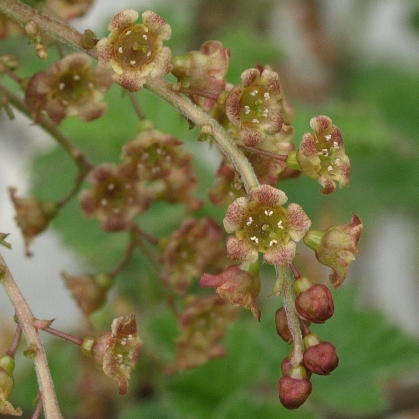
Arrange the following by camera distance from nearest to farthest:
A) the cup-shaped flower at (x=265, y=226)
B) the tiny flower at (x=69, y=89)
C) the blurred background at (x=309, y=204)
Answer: the cup-shaped flower at (x=265, y=226), the tiny flower at (x=69, y=89), the blurred background at (x=309, y=204)

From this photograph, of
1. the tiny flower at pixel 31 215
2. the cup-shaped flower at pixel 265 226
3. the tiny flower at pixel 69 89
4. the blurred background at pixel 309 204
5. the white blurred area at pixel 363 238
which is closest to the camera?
the cup-shaped flower at pixel 265 226

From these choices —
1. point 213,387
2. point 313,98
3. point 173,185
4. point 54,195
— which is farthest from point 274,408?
point 313,98

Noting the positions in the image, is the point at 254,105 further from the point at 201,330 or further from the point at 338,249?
the point at 201,330

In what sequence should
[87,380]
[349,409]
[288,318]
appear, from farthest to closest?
[87,380] < [349,409] < [288,318]

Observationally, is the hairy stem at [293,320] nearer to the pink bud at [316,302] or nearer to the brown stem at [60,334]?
the pink bud at [316,302]

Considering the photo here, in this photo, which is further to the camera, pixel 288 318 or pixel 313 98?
pixel 313 98

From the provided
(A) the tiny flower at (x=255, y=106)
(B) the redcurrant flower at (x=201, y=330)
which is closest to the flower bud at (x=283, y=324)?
(A) the tiny flower at (x=255, y=106)

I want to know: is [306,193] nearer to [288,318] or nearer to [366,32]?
[288,318]
